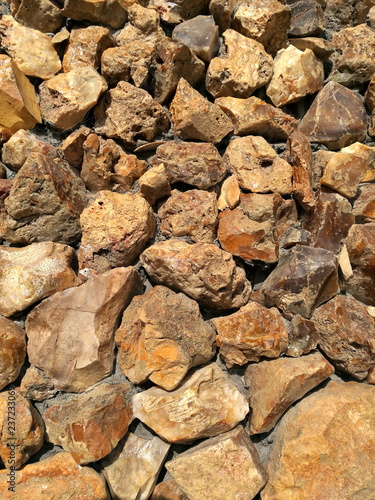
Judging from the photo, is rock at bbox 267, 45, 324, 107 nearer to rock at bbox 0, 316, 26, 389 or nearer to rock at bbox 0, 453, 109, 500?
rock at bbox 0, 316, 26, 389

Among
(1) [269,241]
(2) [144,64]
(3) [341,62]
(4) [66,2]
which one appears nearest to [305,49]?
(3) [341,62]

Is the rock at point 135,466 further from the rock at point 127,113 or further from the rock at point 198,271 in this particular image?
the rock at point 127,113

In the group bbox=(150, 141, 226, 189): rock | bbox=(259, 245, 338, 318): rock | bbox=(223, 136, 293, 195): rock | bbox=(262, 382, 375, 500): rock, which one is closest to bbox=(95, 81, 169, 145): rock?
bbox=(150, 141, 226, 189): rock

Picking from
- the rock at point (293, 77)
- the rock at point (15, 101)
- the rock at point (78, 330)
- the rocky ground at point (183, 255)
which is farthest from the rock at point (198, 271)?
the rock at point (293, 77)

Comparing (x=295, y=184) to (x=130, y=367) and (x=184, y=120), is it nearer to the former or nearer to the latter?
(x=184, y=120)

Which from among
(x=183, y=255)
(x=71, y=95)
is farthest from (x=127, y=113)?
(x=183, y=255)
